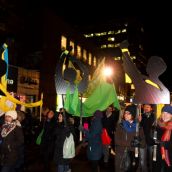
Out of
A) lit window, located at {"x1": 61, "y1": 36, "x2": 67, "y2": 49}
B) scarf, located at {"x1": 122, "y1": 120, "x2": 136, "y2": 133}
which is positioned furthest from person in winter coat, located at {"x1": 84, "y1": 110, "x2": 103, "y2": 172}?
lit window, located at {"x1": 61, "y1": 36, "x2": 67, "y2": 49}

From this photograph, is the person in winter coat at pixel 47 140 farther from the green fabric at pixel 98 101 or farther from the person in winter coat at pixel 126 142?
the person in winter coat at pixel 126 142

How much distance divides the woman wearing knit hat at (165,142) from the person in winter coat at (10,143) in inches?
114

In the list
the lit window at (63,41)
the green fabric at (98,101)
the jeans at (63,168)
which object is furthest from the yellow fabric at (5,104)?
the lit window at (63,41)

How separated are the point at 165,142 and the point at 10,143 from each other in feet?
10.2

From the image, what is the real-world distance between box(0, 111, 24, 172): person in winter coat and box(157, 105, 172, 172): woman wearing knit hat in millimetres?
2884

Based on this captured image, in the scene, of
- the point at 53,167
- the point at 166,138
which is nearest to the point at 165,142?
the point at 166,138

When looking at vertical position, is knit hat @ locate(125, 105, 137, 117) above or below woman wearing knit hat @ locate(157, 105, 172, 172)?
above

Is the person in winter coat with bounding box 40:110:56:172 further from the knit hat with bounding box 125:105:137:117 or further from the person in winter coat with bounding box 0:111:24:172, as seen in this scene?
the knit hat with bounding box 125:105:137:117

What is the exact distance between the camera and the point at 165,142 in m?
6.36

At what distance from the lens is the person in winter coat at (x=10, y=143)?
6.93 m

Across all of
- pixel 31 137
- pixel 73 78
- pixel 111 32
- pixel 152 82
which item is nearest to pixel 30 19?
pixel 31 137

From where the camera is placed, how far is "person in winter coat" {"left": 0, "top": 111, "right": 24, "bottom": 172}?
6930 millimetres

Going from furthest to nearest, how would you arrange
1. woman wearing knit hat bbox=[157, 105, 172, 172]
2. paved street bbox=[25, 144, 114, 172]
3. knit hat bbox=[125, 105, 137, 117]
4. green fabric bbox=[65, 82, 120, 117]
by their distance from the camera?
paved street bbox=[25, 144, 114, 172]
green fabric bbox=[65, 82, 120, 117]
knit hat bbox=[125, 105, 137, 117]
woman wearing knit hat bbox=[157, 105, 172, 172]

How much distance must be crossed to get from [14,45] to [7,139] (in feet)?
77.6
